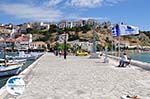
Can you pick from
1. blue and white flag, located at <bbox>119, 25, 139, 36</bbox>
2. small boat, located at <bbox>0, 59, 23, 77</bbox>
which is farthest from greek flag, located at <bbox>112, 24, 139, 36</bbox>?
small boat, located at <bbox>0, 59, 23, 77</bbox>

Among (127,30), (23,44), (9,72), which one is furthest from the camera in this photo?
(23,44)

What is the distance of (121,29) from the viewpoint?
3328 centimetres

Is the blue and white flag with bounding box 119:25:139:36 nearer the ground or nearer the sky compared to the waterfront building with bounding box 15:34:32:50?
nearer the sky

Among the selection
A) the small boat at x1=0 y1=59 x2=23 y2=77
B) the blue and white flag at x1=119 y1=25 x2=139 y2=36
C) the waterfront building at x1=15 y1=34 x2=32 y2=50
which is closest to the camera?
the small boat at x1=0 y1=59 x2=23 y2=77

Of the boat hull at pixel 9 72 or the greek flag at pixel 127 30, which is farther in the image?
the greek flag at pixel 127 30

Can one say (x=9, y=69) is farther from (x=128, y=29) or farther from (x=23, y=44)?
(x=23, y=44)

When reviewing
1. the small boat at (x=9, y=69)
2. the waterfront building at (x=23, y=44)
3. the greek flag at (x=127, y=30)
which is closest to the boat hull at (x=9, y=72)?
the small boat at (x=9, y=69)

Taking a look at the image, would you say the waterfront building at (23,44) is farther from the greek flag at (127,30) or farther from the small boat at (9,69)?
the small boat at (9,69)

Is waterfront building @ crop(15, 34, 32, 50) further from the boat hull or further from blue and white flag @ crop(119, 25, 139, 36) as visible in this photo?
the boat hull

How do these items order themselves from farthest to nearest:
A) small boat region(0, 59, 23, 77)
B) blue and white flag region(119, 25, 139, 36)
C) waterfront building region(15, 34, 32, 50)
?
waterfront building region(15, 34, 32, 50), blue and white flag region(119, 25, 139, 36), small boat region(0, 59, 23, 77)

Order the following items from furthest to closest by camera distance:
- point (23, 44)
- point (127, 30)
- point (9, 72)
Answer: point (23, 44)
point (127, 30)
point (9, 72)

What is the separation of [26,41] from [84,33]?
108 feet

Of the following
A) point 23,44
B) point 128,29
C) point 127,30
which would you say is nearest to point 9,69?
point 127,30

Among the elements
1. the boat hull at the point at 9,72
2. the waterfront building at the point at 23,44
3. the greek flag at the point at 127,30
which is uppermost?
the greek flag at the point at 127,30
